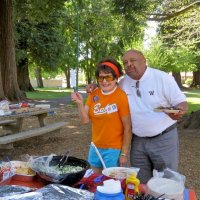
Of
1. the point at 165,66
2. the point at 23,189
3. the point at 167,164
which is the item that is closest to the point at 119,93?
the point at 167,164

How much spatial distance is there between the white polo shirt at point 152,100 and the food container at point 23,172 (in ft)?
3.53

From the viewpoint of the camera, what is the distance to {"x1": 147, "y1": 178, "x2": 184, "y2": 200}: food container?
6.82 feet

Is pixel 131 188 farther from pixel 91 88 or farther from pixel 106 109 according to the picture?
pixel 91 88

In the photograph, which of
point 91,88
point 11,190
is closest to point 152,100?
point 91,88

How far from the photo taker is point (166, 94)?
307 centimetres

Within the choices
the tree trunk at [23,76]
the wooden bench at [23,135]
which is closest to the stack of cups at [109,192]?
the wooden bench at [23,135]

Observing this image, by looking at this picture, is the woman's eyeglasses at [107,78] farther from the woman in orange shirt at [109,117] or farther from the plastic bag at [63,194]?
the plastic bag at [63,194]

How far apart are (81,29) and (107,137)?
2905cm

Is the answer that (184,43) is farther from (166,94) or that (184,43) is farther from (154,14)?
(166,94)

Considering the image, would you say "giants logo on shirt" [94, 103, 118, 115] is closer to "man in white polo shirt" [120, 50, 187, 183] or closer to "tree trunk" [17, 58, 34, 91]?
"man in white polo shirt" [120, 50, 187, 183]

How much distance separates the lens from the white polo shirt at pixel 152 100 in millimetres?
3068

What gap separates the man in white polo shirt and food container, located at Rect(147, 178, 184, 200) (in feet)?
2.65

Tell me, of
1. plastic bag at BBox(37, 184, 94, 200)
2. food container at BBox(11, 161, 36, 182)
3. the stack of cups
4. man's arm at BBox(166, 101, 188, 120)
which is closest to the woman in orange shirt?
man's arm at BBox(166, 101, 188, 120)

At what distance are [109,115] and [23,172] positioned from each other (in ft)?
3.09
